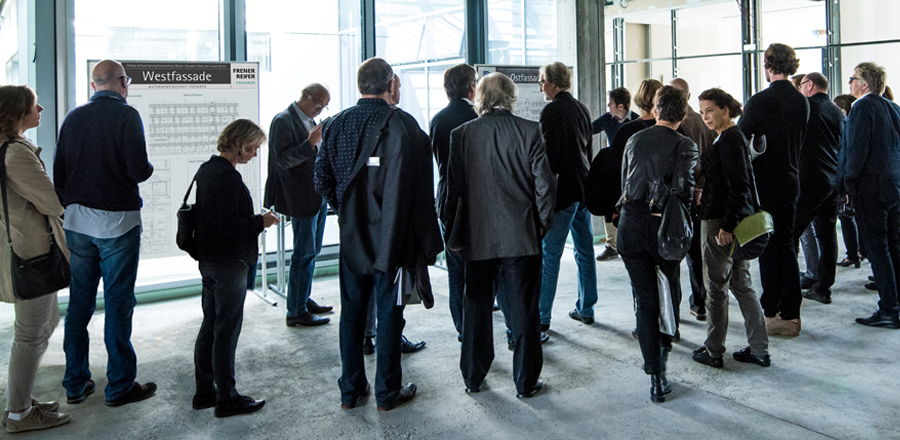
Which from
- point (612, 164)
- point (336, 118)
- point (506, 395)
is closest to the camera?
point (336, 118)

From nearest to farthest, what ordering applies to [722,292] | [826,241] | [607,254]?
[722,292], [826,241], [607,254]

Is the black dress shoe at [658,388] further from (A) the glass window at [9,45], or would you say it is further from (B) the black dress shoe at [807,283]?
(A) the glass window at [9,45]

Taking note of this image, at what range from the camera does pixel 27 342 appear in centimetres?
329

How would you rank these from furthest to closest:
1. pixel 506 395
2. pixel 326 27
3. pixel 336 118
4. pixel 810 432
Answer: pixel 326 27
pixel 506 395
pixel 336 118
pixel 810 432

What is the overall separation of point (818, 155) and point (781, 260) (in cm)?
93

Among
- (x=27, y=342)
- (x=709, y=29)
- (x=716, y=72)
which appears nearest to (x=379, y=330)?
Answer: (x=27, y=342)

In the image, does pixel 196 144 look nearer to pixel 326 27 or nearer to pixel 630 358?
pixel 326 27

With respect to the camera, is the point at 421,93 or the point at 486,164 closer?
the point at 486,164

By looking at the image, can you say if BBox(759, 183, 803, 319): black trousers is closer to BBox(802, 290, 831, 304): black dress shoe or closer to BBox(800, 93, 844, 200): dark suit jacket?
BBox(800, 93, 844, 200): dark suit jacket

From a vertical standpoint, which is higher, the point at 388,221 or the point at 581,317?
the point at 388,221

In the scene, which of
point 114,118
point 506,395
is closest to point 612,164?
point 506,395

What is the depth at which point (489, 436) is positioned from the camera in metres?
3.32

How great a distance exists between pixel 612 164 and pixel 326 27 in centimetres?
369

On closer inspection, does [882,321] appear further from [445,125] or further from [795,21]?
[795,21]
